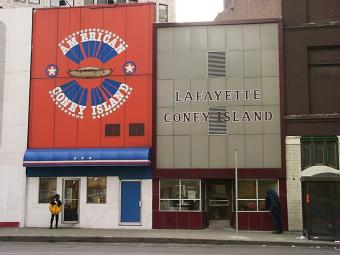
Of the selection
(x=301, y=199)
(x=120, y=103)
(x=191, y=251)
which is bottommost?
(x=191, y=251)

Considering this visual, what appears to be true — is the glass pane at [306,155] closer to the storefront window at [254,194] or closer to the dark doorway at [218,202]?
the storefront window at [254,194]

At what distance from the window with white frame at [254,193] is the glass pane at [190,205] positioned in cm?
176

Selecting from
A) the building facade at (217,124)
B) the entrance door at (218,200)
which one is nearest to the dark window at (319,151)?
the building facade at (217,124)

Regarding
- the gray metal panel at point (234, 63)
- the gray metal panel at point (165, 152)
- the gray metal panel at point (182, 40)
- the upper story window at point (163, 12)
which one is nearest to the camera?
the gray metal panel at point (165, 152)

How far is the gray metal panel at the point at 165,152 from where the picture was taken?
75.9 ft

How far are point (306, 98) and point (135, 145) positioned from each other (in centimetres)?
754

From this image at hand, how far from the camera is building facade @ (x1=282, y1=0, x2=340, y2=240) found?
22.2 meters

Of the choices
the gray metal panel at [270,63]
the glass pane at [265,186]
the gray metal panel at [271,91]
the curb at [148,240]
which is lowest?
the curb at [148,240]

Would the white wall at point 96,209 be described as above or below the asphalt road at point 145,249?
above

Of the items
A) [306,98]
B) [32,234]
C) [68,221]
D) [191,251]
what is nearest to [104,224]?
[68,221]

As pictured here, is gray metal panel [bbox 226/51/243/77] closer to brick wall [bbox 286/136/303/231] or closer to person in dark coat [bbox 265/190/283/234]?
brick wall [bbox 286/136/303/231]

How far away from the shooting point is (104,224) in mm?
23219

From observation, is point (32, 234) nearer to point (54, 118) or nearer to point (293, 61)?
point (54, 118)

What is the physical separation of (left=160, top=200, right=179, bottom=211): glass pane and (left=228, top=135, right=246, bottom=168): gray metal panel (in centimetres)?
280
